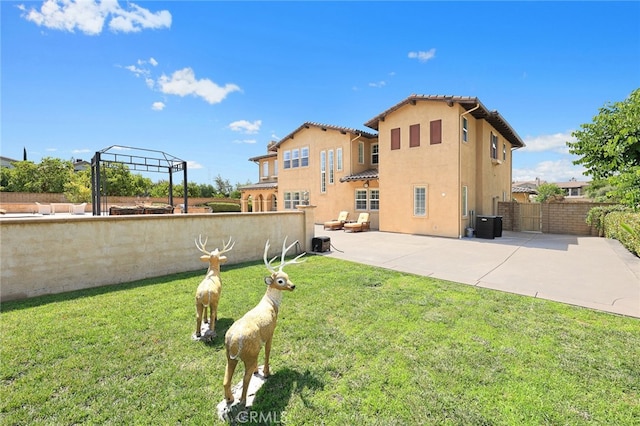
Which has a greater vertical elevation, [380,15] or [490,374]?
[380,15]

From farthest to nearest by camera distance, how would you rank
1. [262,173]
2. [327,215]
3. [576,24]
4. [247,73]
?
[262,173] → [327,215] → [247,73] → [576,24]

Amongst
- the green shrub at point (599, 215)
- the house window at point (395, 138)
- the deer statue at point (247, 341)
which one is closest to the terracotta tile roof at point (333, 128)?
the house window at point (395, 138)

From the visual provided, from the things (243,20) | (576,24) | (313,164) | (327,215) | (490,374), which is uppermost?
(243,20)

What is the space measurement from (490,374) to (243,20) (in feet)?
42.4

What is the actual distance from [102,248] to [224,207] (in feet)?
92.0

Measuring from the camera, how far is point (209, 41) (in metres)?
12.2

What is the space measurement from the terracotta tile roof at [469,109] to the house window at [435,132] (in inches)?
40.7

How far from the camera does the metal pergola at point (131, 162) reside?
1062 cm

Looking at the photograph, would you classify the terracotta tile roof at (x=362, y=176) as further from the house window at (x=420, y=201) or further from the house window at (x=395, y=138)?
the house window at (x=420, y=201)

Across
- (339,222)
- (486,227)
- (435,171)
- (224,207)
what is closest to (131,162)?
(339,222)

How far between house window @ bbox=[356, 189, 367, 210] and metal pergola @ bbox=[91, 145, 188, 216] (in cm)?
1055

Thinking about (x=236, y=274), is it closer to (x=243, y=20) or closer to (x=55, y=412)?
(x=55, y=412)

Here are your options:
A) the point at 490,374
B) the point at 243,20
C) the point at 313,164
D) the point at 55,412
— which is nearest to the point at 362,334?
the point at 490,374

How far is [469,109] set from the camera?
13539 millimetres
